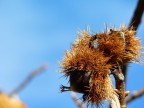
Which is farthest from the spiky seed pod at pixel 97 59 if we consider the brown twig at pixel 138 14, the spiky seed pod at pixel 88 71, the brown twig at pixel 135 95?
the brown twig at pixel 135 95

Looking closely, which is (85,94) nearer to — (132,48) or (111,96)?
(111,96)

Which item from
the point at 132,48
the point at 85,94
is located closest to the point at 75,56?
the point at 85,94

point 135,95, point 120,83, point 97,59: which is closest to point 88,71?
point 97,59

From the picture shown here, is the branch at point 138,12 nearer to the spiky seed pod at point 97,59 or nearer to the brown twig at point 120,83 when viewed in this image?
the spiky seed pod at point 97,59

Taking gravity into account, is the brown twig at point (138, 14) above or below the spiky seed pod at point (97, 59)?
above

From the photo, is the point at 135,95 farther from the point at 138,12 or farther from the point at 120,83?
the point at 138,12

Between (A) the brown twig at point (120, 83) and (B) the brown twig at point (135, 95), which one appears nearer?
(A) the brown twig at point (120, 83)

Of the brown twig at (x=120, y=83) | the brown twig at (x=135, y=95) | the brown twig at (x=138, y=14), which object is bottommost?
the brown twig at (x=120, y=83)

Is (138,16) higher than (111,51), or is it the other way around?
(138,16)
